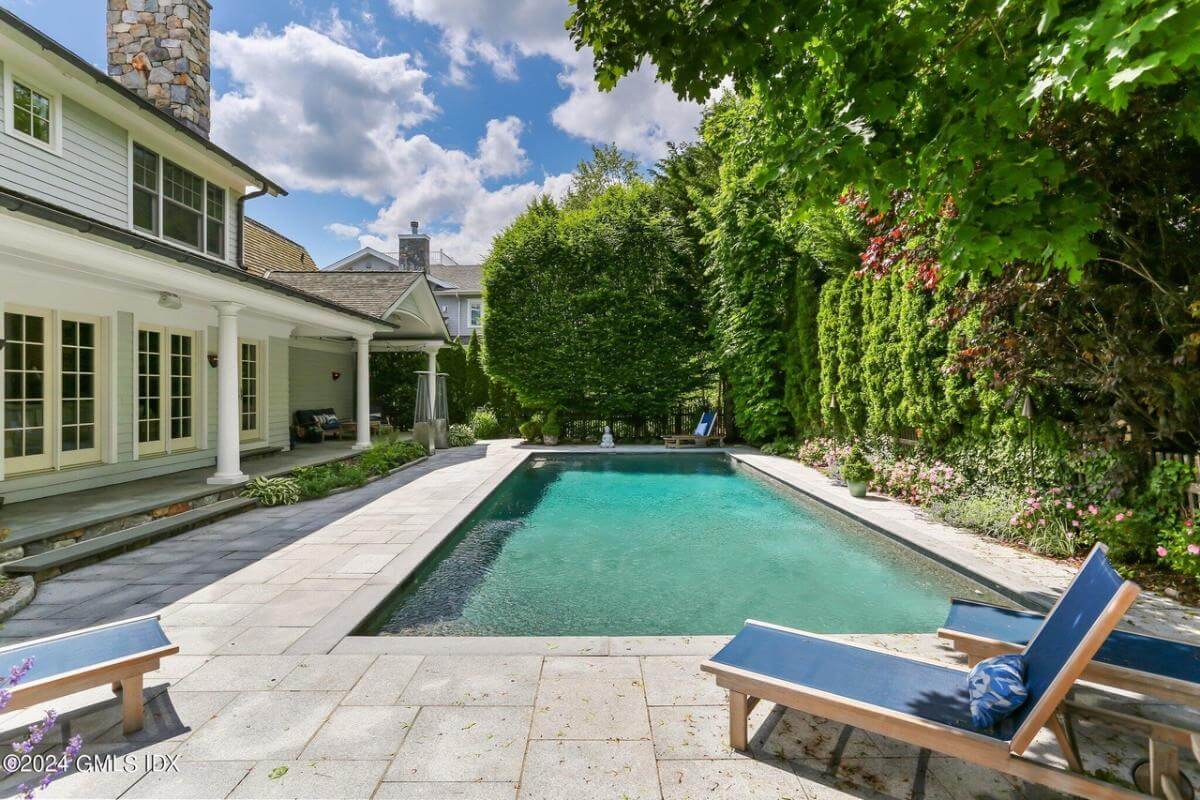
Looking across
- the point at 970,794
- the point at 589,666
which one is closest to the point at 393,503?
the point at 589,666

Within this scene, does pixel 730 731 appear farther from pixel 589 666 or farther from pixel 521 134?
pixel 521 134

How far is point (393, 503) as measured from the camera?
Result: 7941 millimetres

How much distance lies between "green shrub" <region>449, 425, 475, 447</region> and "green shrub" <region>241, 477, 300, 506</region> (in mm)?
7636

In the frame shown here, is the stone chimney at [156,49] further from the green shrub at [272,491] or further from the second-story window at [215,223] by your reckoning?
the green shrub at [272,491]

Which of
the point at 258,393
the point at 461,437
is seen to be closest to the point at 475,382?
the point at 461,437

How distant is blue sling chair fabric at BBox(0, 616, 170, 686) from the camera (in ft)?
8.18

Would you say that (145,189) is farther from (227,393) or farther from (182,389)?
(227,393)

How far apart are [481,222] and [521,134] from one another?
575 inches

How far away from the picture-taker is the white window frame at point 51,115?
253 inches

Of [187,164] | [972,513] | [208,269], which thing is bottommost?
[972,513]

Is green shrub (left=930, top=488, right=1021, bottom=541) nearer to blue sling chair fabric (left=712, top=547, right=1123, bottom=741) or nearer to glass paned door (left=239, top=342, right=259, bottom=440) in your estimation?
blue sling chair fabric (left=712, top=547, right=1123, bottom=741)

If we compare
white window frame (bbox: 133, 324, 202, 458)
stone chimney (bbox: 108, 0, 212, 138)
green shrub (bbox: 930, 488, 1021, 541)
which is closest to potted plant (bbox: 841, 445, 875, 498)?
green shrub (bbox: 930, 488, 1021, 541)

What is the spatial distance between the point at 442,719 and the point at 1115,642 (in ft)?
10.6

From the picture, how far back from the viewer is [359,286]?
13.0 meters
